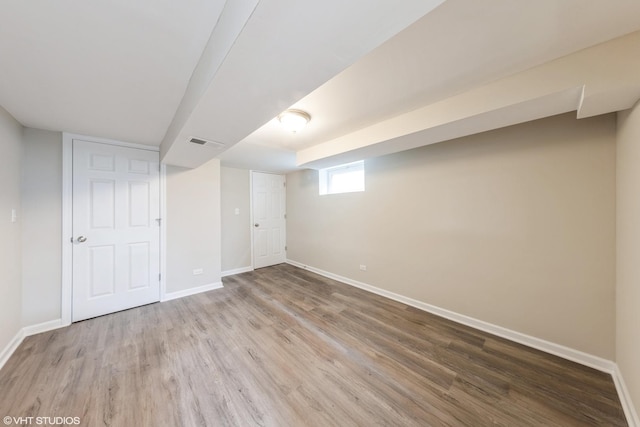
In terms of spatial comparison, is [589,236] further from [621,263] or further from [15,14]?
[15,14]

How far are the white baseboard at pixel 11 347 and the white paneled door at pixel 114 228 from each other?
367 mm

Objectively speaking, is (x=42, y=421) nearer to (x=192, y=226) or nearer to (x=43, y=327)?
(x=43, y=327)

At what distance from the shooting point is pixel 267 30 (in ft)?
2.68

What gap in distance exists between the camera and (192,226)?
325 cm

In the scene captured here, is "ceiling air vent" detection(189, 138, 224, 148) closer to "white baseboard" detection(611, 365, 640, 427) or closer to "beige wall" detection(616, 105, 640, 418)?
"beige wall" detection(616, 105, 640, 418)

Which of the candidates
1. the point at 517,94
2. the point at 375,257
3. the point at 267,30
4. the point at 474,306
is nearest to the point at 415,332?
the point at 474,306

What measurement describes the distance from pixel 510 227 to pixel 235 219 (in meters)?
4.20

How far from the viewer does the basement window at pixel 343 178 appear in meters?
3.57

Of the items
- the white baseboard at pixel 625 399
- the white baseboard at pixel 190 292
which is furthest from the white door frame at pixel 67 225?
the white baseboard at pixel 625 399

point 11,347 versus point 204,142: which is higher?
point 204,142

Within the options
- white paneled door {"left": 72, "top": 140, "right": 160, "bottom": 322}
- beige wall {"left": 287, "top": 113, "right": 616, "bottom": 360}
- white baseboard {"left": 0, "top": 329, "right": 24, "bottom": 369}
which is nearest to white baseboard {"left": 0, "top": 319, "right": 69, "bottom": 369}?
A: white baseboard {"left": 0, "top": 329, "right": 24, "bottom": 369}

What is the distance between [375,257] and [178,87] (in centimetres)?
301

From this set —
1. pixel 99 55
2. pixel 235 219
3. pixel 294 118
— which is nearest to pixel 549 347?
pixel 294 118

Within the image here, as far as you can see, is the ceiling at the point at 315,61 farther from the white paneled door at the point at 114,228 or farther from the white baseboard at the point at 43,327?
the white baseboard at the point at 43,327
